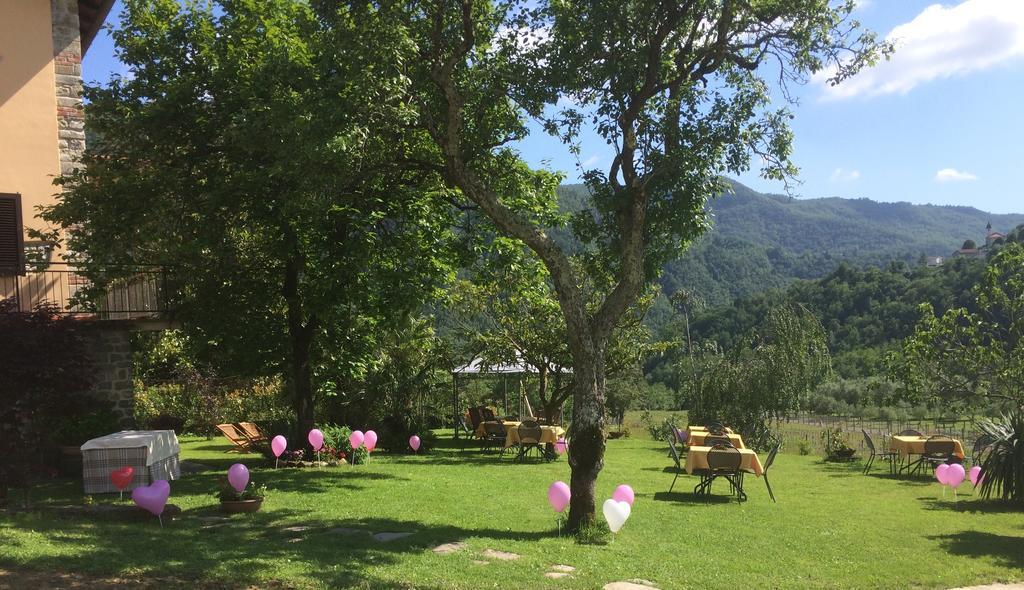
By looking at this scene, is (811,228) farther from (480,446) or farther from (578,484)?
(578,484)

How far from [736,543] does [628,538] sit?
3.95ft

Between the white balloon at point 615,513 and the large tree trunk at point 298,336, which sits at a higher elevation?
the large tree trunk at point 298,336

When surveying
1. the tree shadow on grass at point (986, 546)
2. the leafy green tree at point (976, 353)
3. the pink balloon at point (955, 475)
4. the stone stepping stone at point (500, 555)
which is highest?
the leafy green tree at point (976, 353)

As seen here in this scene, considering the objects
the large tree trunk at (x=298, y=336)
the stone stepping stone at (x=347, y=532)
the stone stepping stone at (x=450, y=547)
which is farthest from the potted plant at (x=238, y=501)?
the large tree trunk at (x=298, y=336)

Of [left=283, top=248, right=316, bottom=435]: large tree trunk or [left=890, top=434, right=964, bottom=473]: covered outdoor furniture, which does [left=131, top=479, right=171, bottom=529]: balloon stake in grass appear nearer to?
[left=283, top=248, right=316, bottom=435]: large tree trunk

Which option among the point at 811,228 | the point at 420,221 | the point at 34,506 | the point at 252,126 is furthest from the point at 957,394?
the point at 811,228

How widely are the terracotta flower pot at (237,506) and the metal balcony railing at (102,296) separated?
4.83 m

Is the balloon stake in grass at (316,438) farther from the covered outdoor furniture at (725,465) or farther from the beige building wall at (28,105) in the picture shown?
the covered outdoor furniture at (725,465)

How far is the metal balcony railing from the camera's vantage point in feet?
40.1

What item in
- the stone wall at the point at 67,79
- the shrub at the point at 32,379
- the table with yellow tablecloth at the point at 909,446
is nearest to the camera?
the shrub at the point at 32,379

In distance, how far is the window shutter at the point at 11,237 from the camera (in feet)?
40.0

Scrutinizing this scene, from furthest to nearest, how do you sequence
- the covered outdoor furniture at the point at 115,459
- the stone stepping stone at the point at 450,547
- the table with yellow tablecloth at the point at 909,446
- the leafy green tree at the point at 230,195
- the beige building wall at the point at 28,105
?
1. the table with yellow tablecloth at the point at 909,446
2. the beige building wall at the point at 28,105
3. the leafy green tree at the point at 230,195
4. the covered outdoor furniture at the point at 115,459
5. the stone stepping stone at the point at 450,547

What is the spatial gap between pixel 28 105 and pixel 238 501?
29.4ft

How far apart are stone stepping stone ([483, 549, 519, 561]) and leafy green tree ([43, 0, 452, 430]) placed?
4661mm
